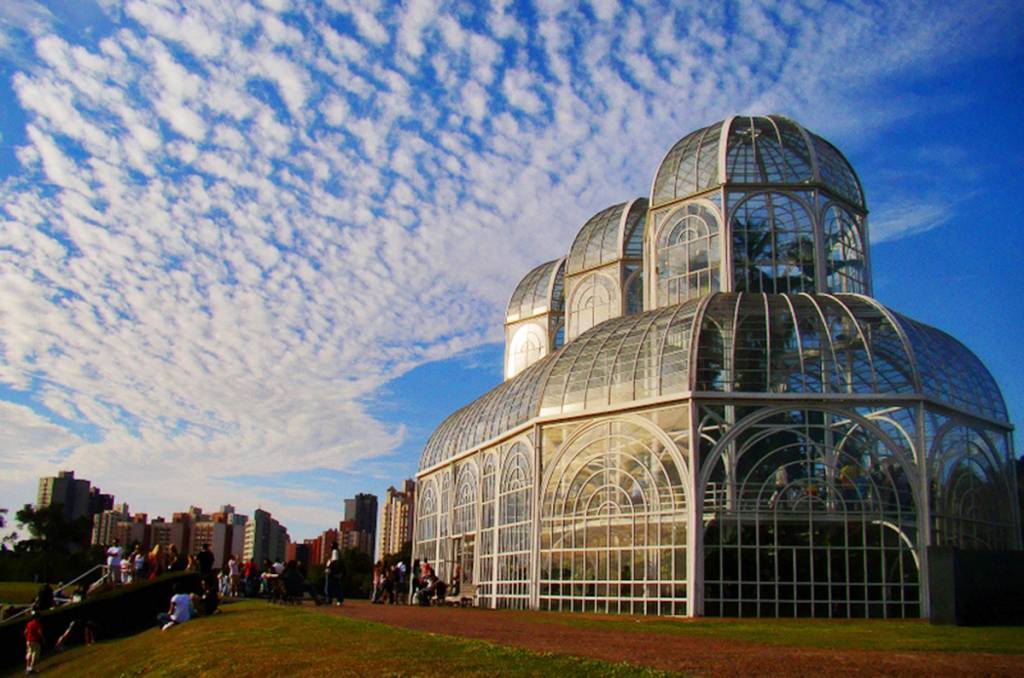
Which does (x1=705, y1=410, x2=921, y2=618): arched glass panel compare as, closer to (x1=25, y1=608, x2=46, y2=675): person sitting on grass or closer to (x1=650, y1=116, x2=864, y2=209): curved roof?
(x1=650, y1=116, x2=864, y2=209): curved roof

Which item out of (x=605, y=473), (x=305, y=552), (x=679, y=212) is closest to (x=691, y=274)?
(x=679, y=212)

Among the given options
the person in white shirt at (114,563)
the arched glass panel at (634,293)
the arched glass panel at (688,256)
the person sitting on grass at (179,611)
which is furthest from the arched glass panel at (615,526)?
the arched glass panel at (634,293)

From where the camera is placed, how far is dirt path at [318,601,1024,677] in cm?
1518

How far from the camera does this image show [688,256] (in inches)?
1825

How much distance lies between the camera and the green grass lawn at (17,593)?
57.4 m

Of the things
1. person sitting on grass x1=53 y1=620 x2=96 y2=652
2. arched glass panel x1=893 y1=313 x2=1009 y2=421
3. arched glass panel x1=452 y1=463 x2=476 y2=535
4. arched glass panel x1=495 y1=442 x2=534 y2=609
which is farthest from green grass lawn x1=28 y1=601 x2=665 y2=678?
arched glass panel x1=893 y1=313 x2=1009 y2=421

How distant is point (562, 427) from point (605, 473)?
305 centimetres

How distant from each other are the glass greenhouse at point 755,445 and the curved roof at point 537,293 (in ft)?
62.6

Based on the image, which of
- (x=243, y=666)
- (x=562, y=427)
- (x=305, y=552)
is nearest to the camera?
(x=243, y=666)

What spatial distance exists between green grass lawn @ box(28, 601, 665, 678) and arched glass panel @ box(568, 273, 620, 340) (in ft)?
95.3

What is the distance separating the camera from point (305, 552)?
6531 inches

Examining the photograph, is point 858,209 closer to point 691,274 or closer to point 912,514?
point 691,274

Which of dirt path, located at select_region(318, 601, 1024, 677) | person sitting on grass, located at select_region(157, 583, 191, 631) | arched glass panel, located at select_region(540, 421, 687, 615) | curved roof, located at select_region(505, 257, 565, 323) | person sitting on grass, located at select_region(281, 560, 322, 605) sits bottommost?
person sitting on grass, located at select_region(157, 583, 191, 631)

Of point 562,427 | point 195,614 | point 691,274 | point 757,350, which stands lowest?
point 195,614
